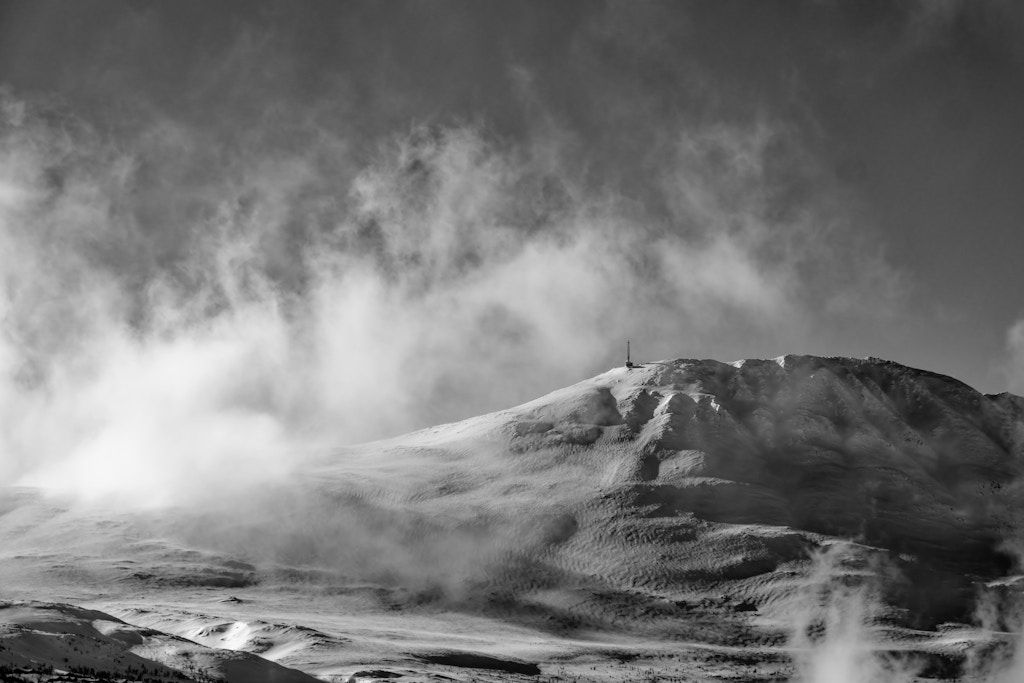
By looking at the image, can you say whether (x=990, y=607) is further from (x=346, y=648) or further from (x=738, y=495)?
(x=346, y=648)

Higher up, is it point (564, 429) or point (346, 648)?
point (564, 429)

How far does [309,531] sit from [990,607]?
91408 millimetres

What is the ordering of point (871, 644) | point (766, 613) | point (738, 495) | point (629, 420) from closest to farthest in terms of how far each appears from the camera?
point (871, 644)
point (766, 613)
point (738, 495)
point (629, 420)

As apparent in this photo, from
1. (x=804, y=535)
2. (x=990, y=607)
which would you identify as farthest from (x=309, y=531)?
(x=990, y=607)

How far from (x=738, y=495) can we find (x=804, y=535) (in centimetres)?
1412

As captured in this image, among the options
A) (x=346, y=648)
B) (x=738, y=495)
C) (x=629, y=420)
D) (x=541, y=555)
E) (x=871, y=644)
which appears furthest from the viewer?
(x=629, y=420)

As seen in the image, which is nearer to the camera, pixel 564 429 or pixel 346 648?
pixel 346 648

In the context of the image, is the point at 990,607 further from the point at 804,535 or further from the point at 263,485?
the point at 263,485

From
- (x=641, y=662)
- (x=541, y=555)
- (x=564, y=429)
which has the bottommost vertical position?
(x=641, y=662)

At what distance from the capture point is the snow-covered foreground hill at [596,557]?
11344 cm

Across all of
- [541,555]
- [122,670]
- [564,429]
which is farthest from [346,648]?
[564,429]

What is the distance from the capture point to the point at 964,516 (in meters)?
171

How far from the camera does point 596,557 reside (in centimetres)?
15500

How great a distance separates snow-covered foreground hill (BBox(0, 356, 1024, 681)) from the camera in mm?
113438
